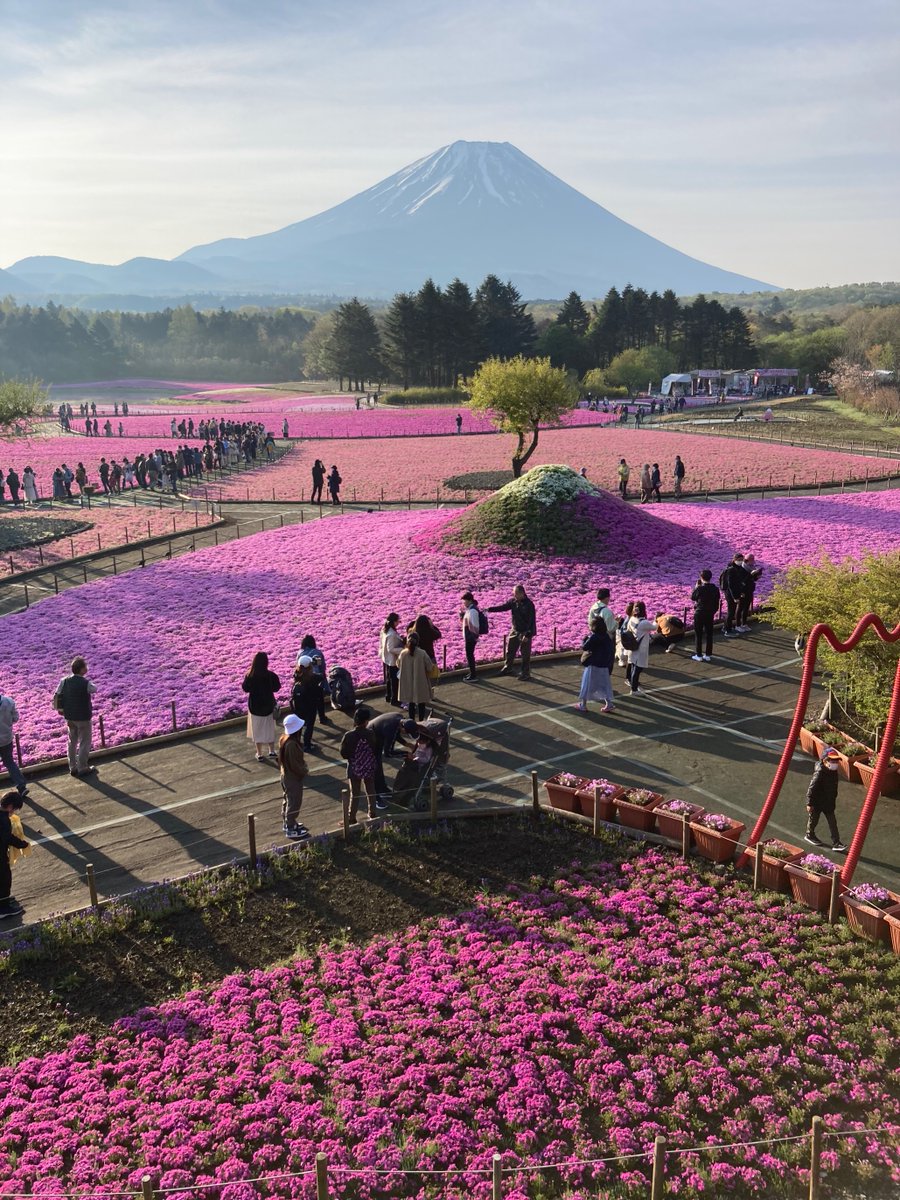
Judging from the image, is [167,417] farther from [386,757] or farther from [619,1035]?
[619,1035]

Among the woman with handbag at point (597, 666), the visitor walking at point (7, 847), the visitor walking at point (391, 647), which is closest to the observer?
the visitor walking at point (7, 847)

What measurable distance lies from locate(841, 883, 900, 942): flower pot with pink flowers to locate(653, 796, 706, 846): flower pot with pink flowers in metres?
2.33

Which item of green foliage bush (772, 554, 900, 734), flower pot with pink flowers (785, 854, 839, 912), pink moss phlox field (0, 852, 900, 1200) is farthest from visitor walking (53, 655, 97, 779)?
green foliage bush (772, 554, 900, 734)

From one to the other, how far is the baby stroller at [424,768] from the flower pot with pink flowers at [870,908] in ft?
19.6

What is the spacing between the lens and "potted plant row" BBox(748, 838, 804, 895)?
39.5ft

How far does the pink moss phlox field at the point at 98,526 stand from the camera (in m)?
34.5

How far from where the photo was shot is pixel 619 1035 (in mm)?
A: 9453

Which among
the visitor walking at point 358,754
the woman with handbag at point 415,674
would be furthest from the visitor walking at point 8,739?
the woman with handbag at point 415,674

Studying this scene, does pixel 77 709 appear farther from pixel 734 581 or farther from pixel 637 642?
pixel 734 581

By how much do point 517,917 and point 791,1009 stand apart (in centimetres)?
332

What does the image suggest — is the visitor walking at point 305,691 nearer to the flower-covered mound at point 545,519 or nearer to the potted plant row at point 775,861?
the potted plant row at point 775,861

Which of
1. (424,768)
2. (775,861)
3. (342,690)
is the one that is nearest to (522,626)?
(342,690)

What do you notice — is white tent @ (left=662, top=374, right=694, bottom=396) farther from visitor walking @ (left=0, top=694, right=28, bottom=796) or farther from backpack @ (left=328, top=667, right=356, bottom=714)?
visitor walking @ (left=0, top=694, right=28, bottom=796)

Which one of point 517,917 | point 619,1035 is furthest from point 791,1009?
point 517,917
